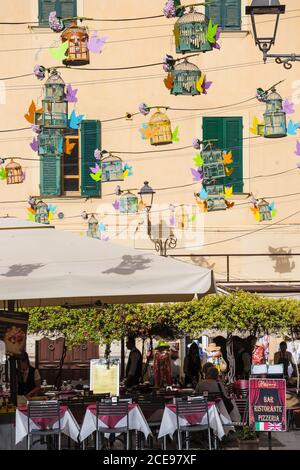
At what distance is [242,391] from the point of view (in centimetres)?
1980

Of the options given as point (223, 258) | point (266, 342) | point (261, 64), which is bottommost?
point (266, 342)

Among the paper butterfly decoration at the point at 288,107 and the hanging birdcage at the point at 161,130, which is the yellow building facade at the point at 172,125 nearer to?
the paper butterfly decoration at the point at 288,107

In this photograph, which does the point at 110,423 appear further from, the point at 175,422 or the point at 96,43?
the point at 96,43

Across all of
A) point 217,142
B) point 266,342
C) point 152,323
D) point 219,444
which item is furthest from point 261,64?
point 219,444

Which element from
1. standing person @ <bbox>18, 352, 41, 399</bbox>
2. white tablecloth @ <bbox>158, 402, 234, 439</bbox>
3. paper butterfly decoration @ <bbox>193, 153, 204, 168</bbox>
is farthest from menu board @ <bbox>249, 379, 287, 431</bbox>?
paper butterfly decoration @ <bbox>193, 153, 204, 168</bbox>

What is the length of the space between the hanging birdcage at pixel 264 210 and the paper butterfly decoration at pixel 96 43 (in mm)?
4646

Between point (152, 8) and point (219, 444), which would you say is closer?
→ point (219, 444)

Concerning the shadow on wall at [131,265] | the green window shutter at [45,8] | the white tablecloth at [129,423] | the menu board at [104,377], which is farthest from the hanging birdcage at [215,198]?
the shadow on wall at [131,265]

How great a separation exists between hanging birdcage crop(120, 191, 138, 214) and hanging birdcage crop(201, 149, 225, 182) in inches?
71.9

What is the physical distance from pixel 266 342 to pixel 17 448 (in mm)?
14095

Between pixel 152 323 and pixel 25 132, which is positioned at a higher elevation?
pixel 25 132

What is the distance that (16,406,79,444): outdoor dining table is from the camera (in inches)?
548

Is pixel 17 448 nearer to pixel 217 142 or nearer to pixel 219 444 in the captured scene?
pixel 219 444
